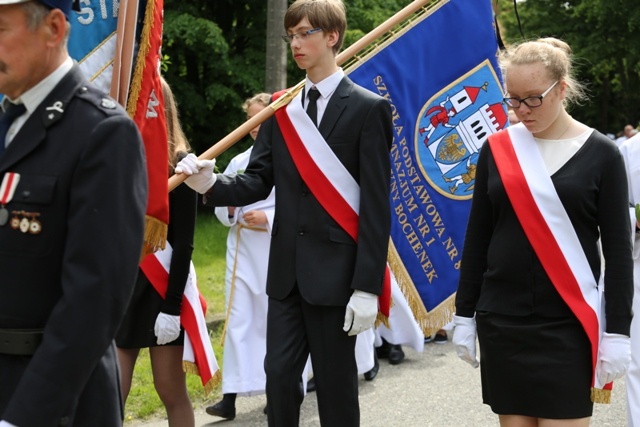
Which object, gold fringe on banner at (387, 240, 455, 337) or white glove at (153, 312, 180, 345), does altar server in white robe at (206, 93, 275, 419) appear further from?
white glove at (153, 312, 180, 345)

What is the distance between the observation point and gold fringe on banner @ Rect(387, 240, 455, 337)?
17.6 ft

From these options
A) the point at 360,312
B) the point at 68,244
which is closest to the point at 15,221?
the point at 68,244

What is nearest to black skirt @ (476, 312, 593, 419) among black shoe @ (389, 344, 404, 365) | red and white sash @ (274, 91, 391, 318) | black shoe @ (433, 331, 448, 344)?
red and white sash @ (274, 91, 391, 318)

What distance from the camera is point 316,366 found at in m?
4.25

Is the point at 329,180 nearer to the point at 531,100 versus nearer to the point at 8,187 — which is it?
the point at 531,100

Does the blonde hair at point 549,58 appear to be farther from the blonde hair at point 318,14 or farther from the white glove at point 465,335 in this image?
the white glove at point 465,335

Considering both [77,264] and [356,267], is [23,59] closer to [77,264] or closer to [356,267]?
[77,264]

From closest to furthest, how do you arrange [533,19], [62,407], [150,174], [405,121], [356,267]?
A: [62,407], [150,174], [356,267], [405,121], [533,19]

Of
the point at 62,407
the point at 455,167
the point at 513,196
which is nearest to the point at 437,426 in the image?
the point at 455,167

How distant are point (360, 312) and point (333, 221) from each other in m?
0.41

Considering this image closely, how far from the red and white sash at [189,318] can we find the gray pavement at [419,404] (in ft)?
4.48

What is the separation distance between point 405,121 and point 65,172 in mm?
3243

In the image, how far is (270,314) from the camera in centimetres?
432

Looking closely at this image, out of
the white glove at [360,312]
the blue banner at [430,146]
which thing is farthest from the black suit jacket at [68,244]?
the blue banner at [430,146]
